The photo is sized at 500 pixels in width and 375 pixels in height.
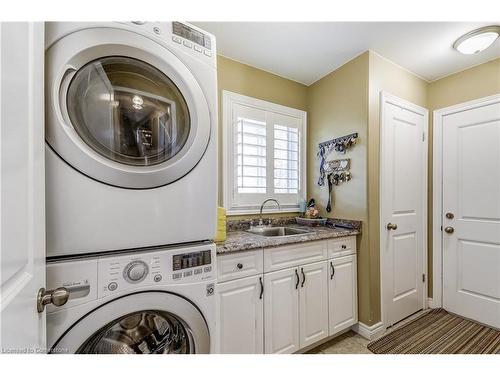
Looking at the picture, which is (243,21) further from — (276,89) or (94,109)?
(94,109)

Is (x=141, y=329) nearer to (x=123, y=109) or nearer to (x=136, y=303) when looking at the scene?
(x=136, y=303)

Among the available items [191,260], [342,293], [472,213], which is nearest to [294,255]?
[342,293]

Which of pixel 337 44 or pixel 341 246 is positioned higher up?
pixel 337 44

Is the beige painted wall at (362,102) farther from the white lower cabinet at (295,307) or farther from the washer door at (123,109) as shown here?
the washer door at (123,109)

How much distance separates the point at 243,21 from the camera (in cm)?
151

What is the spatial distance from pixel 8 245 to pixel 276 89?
7.32 feet

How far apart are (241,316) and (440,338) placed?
1.72 meters

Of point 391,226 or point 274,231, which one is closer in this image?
point 391,226

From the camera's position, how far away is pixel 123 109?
2.72 ft

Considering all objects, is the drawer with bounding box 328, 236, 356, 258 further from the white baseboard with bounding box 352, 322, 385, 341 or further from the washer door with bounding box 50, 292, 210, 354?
the washer door with bounding box 50, 292, 210, 354

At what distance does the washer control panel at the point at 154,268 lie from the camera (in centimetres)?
75

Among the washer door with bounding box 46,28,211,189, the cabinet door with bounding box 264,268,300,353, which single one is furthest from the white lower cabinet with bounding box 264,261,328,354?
the washer door with bounding box 46,28,211,189

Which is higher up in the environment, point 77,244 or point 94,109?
point 94,109
